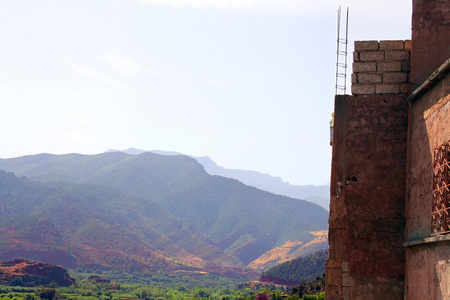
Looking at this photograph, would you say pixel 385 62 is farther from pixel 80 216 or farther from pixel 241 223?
pixel 241 223

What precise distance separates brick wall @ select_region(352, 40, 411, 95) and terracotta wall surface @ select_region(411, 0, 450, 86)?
0.19 meters

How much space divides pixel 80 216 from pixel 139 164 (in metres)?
71.8

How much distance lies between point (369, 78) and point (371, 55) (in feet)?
1.09

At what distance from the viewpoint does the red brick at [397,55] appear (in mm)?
8523

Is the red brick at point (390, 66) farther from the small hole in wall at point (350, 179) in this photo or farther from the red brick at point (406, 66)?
the small hole in wall at point (350, 179)

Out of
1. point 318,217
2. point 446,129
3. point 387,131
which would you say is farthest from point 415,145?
point 318,217

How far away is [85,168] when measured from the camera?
6727 inches

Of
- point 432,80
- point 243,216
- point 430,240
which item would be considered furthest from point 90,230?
point 430,240

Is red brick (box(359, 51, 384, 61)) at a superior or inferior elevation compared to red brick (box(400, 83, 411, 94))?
superior

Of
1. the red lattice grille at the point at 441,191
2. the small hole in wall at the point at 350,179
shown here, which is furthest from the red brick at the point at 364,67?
the red lattice grille at the point at 441,191

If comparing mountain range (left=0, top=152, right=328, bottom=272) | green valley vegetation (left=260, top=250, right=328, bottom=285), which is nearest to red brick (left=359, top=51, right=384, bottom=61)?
green valley vegetation (left=260, top=250, right=328, bottom=285)

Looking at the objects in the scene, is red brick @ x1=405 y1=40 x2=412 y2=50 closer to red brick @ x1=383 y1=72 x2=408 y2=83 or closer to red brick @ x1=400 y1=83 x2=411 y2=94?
red brick @ x1=383 y1=72 x2=408 y2=83

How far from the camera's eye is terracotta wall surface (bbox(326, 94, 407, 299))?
8.08m

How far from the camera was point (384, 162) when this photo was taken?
833cm
